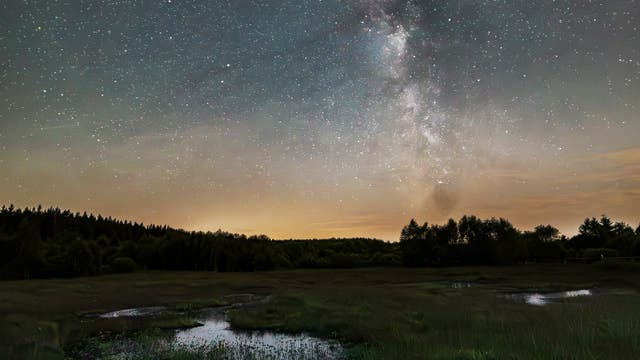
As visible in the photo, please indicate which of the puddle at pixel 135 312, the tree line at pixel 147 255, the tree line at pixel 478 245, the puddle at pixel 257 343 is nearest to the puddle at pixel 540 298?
the puddle at pixel 257 343

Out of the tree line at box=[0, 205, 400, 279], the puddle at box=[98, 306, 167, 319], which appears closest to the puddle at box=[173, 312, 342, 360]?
the puddle at box=[98, 306, 167, 319]

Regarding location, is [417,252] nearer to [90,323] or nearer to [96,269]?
[96,269]

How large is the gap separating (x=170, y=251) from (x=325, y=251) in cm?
6390

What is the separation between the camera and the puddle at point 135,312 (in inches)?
1516

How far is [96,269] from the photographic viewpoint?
109 m

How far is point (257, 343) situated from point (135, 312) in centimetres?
1980

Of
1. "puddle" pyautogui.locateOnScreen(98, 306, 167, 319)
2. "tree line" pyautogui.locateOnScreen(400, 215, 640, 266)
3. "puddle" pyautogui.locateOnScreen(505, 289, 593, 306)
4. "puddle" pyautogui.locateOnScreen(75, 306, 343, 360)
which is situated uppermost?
"tree line" pyautogui.locateOnScreen(400, 215, 640, 266)

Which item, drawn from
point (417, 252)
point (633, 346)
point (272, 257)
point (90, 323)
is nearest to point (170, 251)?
point (272, 257)

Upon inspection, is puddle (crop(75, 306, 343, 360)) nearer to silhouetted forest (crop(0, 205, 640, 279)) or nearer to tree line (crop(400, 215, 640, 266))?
silhouetted forest (crop(0, 205, 640, 279))

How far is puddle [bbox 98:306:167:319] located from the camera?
38.5 meters

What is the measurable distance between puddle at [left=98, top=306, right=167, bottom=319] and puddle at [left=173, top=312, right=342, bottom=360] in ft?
30.0

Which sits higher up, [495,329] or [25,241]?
[25,241]

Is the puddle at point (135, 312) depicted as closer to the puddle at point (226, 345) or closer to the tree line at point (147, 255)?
the puddle at point (226, 345)

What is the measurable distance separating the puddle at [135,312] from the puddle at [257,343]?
30.0ft
